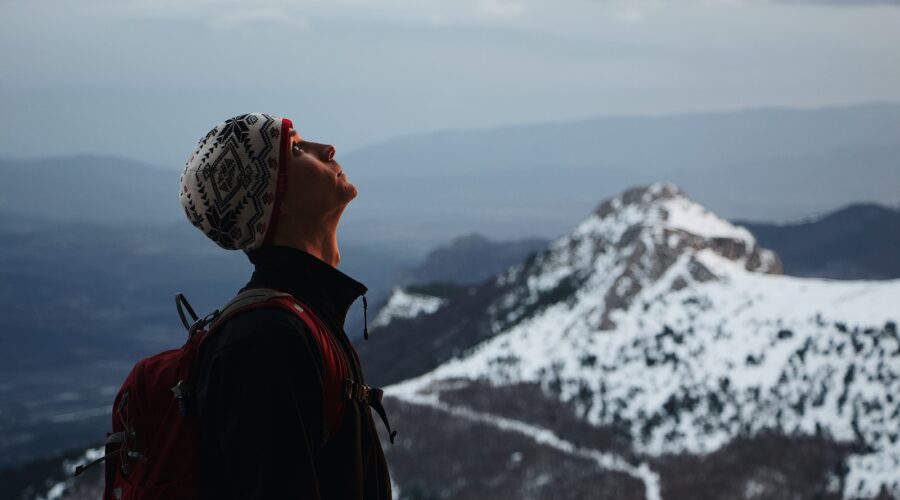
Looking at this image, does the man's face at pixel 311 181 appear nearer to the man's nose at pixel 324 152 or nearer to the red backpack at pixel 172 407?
the man's nose at pixel 324 152

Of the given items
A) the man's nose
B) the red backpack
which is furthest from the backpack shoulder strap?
the man's nose

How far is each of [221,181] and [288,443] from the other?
4.13ft

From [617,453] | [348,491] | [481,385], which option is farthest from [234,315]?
[481,385]

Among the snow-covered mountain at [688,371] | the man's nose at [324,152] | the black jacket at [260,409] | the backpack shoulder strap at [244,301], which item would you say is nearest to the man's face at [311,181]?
the man's nose at [324,152]

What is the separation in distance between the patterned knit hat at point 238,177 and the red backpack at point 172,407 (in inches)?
15.3

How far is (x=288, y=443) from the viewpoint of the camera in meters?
4.73

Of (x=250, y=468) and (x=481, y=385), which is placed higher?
(x=250, y=468)

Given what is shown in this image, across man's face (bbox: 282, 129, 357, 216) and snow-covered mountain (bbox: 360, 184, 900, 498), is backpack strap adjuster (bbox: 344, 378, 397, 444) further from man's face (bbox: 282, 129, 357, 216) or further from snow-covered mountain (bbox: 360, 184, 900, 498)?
snow-covered mountain (bbox: 360, 184, 900, 498)

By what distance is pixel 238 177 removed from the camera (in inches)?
204

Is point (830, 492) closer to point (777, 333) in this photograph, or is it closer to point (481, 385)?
point (777, 333)

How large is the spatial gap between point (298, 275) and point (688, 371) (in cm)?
10004

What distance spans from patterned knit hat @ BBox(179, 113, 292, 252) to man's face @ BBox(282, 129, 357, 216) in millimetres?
58

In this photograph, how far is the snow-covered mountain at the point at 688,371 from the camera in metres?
85.3

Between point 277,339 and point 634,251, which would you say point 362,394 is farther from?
point 634,251
